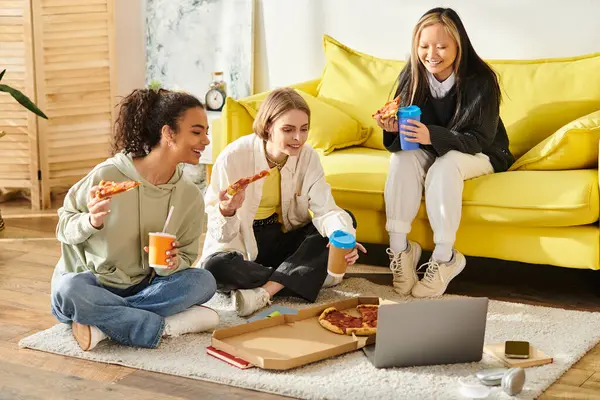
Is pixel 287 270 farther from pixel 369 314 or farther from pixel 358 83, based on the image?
pixel 358 83

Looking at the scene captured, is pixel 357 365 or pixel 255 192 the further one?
pixel 255 192

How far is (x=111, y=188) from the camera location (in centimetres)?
280

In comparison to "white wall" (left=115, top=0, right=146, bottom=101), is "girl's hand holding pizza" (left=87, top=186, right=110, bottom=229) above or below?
below

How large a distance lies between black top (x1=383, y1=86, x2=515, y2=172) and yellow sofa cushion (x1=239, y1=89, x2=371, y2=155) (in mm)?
411

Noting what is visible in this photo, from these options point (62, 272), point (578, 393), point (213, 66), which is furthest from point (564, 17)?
point (62, 272)

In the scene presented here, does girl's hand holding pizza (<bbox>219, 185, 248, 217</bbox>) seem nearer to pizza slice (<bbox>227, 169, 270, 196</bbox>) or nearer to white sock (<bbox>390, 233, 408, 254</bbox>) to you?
pizza slice (<bbox>227, 169, 270, 196</bbox>)

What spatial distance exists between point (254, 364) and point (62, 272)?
0.70 meters

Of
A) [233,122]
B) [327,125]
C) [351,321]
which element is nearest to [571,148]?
[327,125]

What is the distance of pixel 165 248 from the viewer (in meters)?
2.88

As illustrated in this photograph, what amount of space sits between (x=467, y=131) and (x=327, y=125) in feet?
2.18

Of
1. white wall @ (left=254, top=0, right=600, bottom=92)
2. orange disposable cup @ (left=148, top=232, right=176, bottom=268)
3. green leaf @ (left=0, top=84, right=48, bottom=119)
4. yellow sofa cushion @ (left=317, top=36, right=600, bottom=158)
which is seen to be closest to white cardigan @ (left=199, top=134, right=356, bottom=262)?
orange disposable cup @ (left=148, top=232, right=176, bottom=268)

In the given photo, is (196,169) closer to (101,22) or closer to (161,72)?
(161,72)

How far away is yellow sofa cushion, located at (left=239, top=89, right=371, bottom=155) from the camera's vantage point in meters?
4.08

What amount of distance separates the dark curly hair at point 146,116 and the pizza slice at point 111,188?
283mm
